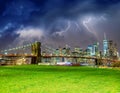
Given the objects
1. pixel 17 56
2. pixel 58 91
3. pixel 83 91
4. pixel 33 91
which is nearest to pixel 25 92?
pixel 33 91

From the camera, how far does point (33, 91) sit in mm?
16047

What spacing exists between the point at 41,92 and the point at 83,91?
8.20 ft

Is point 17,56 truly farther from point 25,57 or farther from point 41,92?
point 41,92

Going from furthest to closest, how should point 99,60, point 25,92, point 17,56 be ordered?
point 99,60 < point 17,56 < point 25,92

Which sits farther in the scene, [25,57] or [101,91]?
[25,57]

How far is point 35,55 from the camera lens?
16325cm

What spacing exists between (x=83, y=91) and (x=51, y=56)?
144539 mm

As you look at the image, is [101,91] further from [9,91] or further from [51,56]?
[51,56]

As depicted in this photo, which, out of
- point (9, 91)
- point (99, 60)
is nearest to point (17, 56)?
point (99, 60)

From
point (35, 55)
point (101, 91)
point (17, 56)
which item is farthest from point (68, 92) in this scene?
point (35, 55)

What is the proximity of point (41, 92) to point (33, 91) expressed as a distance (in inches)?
26.0

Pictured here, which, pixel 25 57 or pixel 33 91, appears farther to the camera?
pixel 25 57

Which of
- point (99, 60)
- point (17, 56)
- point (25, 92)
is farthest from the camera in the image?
point (99, 60)

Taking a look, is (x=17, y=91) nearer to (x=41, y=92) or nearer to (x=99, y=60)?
(x=41, y=92)
